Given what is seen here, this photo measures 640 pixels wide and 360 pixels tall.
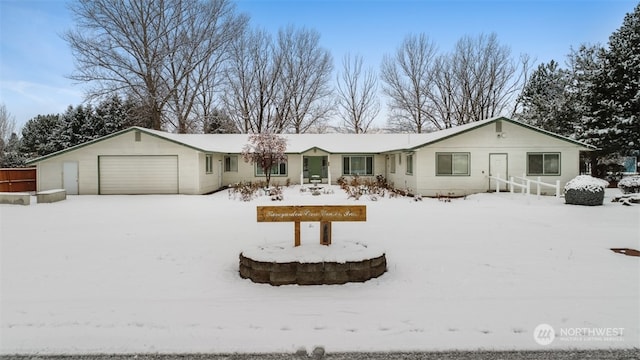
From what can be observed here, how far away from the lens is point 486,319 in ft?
13.5

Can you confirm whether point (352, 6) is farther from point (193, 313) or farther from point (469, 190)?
point (193, 313)

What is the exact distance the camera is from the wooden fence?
20219mm

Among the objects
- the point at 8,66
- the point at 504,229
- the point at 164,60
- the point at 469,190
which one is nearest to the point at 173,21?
the point at 164,60

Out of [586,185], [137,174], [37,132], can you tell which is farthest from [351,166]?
[37,132]

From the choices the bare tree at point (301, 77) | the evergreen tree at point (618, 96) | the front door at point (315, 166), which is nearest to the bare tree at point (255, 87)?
the bare tree at point (301, 77)

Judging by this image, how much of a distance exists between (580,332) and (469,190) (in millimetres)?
15857

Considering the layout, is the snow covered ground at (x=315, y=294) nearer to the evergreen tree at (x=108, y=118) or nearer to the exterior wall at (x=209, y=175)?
the exterior wall at (x=209, y=175)

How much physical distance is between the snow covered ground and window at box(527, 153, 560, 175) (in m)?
10.5

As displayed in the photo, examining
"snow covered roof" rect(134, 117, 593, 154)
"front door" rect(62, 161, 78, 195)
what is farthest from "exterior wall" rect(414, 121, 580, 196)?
"front door" rect(62, 161, 78, 195)

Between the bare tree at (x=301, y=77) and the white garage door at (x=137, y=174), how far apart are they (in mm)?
20881

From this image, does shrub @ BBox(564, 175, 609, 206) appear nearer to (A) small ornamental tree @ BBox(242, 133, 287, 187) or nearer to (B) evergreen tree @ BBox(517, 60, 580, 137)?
(A) small ornamental tree @ BBox(242, 133, 287, 187)

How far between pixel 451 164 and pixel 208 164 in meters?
13.3

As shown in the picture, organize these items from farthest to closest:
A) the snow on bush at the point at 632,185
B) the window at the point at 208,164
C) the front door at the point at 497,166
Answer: the window at the point at 208,164
the front door at the point at 497,166
the snow on bush at the point at 632,185

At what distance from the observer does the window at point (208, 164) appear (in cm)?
2187
